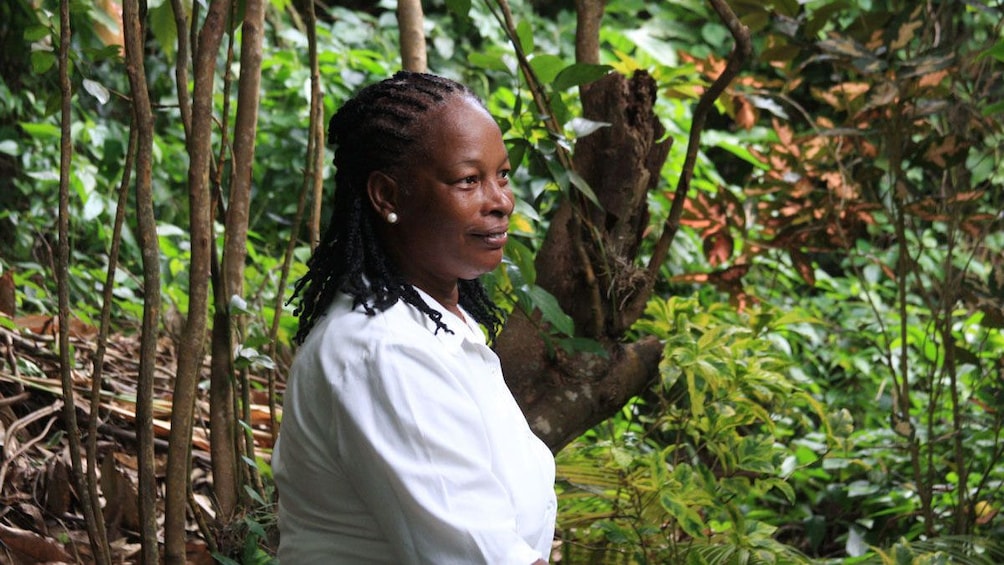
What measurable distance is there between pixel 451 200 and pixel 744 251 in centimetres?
221

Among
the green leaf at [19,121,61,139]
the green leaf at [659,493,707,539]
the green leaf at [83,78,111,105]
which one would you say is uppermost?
the green leaf at [83,78,111,105]

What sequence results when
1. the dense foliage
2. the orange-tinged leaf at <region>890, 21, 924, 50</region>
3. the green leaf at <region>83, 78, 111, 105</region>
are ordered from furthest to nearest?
the orange-tinged leaf at <region>890, 21, 924, 50</region> < the dense foliage < the green leaf at <region>83, 78, 111, 105</region>

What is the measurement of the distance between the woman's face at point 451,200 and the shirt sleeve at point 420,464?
0.71 ft

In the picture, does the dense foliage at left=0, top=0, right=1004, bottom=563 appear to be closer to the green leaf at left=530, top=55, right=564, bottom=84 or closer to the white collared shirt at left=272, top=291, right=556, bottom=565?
the green leaf at left=530, top=55, right=564, bottom=84

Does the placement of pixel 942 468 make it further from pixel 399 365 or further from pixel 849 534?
pixel 399 365

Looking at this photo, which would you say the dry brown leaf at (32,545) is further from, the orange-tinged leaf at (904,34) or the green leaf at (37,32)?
the orange-tinged leaf at (904,34)

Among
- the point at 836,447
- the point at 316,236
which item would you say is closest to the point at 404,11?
the point at 316,236

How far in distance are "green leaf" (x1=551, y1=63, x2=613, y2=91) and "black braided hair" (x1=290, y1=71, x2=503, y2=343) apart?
0.64 m

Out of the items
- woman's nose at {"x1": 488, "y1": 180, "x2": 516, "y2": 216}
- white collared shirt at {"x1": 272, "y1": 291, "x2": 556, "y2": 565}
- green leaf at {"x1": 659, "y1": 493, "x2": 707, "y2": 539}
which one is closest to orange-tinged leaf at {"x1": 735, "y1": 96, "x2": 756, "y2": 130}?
green leaf at {"x1": 659, "y1": 493, "x2": 707, "y2": 539}

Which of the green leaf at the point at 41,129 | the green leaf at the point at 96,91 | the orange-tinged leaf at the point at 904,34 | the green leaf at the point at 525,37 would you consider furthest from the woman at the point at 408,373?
the green leaf at the point at 41,129

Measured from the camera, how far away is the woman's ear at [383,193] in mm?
1446

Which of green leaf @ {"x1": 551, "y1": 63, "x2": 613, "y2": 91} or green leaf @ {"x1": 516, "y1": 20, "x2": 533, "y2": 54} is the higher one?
green leaf @ {"x1": 516, "y1": 20, "x2": 533, "y2": 54}

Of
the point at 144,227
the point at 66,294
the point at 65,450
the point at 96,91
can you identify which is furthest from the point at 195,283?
the point at 65,450

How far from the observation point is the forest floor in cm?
225
